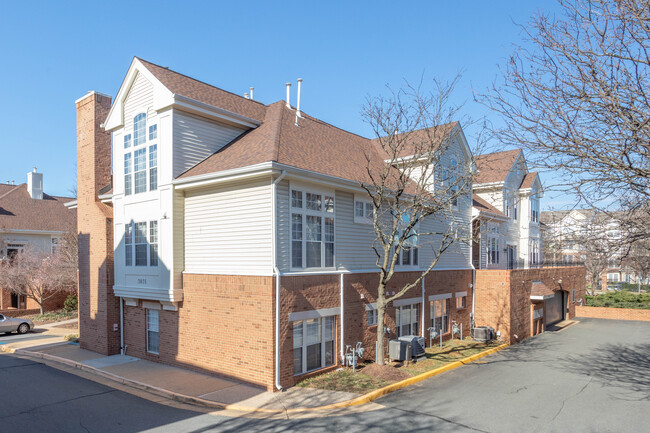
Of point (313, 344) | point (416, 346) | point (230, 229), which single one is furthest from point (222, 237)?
point (416, 346)

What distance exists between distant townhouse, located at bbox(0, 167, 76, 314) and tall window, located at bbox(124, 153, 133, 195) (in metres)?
17.4

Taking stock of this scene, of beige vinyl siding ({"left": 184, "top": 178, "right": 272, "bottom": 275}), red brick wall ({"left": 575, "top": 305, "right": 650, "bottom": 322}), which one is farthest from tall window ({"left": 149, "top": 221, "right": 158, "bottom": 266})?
red brick wall ({"left": 575, "top": 305, "right": 650, "bottom": 322})

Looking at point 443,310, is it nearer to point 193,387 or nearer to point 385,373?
point 385,373

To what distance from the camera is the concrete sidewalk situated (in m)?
11.0

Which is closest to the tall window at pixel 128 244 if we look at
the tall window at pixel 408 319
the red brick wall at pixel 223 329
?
the red brick wall at pixel 223 329

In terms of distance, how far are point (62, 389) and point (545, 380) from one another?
46.5 feet

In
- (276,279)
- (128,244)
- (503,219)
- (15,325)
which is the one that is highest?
(503,219)

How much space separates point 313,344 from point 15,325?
1993 centimetres

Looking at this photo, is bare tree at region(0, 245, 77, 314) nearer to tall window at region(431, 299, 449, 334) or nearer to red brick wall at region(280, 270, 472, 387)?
red brick wall at region(280, 270, 472, 387)

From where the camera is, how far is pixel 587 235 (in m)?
7.72

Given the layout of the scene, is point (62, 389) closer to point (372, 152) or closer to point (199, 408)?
point (199, 408)

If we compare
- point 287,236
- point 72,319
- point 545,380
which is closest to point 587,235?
point 287,236

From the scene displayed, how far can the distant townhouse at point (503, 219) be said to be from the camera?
25172 mm

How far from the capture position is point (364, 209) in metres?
16.0
